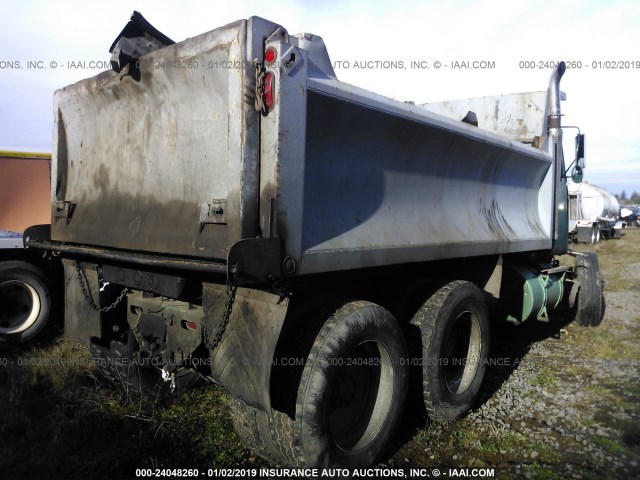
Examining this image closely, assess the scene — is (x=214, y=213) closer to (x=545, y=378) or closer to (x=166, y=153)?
(x=166, y=153)

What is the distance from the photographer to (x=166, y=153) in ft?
9.61

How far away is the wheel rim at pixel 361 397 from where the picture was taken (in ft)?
9.83

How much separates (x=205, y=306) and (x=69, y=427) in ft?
4.59

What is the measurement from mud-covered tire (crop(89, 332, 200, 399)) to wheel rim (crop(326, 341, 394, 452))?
3.91 ft

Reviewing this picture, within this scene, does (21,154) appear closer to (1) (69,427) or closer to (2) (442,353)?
(1) (69,427)

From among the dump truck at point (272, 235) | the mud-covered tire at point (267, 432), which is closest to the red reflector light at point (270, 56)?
the dump truck at point (272, 235)

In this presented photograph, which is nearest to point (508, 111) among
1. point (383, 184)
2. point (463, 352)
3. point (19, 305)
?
point (463, 352)

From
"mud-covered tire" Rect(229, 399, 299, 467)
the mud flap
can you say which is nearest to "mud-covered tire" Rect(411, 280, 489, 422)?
"mud-covered tire" Rect(229, 399, 299, 467)

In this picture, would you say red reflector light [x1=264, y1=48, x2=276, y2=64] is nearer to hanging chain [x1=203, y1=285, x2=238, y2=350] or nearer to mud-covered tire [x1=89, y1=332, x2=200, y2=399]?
hanging chain [x1=203, y1=285, x2=238, y2=350]

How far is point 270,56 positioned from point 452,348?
2.89 metres

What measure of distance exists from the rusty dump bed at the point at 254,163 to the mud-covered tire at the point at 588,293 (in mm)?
3908

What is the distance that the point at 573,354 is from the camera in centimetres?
579

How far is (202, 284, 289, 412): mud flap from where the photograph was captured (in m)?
2.50

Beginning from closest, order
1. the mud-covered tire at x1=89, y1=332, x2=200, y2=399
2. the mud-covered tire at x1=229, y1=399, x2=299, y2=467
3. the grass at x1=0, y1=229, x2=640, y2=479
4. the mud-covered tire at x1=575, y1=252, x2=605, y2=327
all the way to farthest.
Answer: the mud-covered tire at x1=229, y1=399, x2=299, y2=467
the grass at x1=0, y1=229, x2=640, y2=479
the mud-covered tire at x1=89, y1=332, x2=200, y2=399
the mud-covered tire at x1=575, y1=252, x2=605, y2=327
